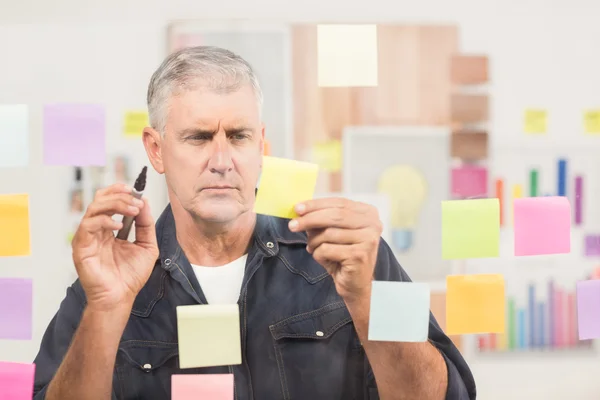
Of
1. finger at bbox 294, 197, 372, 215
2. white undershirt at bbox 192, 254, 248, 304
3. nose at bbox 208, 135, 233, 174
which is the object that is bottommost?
white undershirt at bbox 192, 254, 248, 304

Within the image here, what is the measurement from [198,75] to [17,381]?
27.7 inches

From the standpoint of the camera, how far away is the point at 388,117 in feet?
8.10

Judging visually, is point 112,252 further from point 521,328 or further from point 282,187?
point 521,328

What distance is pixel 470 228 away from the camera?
1.48 meters

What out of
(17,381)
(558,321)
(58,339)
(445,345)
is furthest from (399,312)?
(558,321)

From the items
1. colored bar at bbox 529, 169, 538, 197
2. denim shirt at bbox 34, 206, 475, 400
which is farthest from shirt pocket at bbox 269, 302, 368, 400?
colored bar at bbox 529, 169, 538, 197

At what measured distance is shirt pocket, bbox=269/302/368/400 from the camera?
1.42 metres

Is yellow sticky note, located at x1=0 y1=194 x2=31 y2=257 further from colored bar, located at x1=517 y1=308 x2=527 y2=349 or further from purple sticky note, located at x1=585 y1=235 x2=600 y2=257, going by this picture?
purple sticky note, located at x1=585 y1=235 x2=600 y2=257

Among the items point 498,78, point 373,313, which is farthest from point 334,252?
point 498,78

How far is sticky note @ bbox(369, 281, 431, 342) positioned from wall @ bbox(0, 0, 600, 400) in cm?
113

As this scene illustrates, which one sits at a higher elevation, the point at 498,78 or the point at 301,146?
the point at 498,78

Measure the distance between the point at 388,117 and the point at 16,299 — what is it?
1.38m

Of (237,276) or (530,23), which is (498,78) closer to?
(530,23)

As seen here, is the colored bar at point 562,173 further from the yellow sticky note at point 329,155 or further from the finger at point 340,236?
the finger at point 340,236
